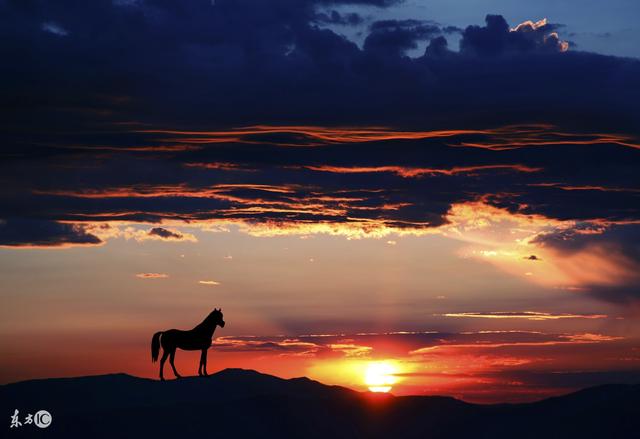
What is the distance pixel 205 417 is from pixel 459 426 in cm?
3886

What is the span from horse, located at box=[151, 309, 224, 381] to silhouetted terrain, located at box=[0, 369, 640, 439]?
27.1 ft

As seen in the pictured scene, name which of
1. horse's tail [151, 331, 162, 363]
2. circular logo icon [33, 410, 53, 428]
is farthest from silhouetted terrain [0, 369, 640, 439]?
horse's tail [151, 331, 162, 363]

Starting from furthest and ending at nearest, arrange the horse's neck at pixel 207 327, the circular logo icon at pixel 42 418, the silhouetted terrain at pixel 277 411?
the silhouetted terrain at pixel 277 411
the circular logo icon at pixel 42 418
the horse's neck at pixel 207 327

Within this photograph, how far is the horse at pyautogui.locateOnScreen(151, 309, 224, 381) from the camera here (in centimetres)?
5678

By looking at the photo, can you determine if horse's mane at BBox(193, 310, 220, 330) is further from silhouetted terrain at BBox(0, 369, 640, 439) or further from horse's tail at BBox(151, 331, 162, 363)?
silhouetted terrain at BBox(0, 369, 640, 439)

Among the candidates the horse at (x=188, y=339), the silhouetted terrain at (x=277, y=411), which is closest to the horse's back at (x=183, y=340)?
the horse at (x=188, y=339)

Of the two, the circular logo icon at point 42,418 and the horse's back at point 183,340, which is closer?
the horse's back at point 183,340

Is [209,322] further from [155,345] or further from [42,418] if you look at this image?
[42,418]

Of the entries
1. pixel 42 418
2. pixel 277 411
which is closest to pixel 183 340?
pixel 42 418

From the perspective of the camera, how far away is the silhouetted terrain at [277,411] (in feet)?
234

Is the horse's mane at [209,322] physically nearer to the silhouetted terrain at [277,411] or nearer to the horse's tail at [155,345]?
the horse's tail at [155,345]

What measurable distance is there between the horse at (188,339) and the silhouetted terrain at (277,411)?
27.1 ft

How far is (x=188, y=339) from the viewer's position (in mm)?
57125

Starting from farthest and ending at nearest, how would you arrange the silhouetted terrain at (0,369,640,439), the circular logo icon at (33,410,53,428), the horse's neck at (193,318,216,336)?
the silhouetted terrain at (0,369,640,439) < the circular logo icon at (33,410,53,428) < the horse's neck at (193,318,216,336)
